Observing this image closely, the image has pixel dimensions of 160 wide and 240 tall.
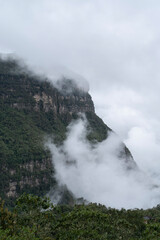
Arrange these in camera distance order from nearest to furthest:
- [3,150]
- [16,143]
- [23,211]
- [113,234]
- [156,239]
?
[156,239], [113,234], [23,211], [3,150], [16,143]

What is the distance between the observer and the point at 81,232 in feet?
106

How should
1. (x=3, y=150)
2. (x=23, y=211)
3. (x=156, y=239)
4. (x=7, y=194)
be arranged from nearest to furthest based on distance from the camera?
(x=156, y=239)
(x=23, y=211)
(x=7, y=194)
(x=3, y=150)

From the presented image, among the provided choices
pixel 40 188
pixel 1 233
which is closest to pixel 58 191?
pixel 40 188

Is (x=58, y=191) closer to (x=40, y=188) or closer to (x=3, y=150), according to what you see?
(x=40, y=188)

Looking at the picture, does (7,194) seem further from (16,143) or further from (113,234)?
(113,234)

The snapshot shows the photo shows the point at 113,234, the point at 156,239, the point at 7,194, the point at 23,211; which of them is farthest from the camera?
the point at 7,194

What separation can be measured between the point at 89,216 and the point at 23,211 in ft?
29.1

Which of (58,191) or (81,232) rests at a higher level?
(58,191)

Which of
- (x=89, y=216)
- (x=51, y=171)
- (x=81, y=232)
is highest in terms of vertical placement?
(x=51, y=171)

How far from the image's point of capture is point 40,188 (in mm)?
183000

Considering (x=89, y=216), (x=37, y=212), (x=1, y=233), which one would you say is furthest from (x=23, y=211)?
(x=1, y=233)

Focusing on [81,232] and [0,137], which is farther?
[0,137]

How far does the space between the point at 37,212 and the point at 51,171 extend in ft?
537

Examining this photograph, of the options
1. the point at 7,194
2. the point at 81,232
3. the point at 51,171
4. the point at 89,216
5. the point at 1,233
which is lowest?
the point at 1,233
